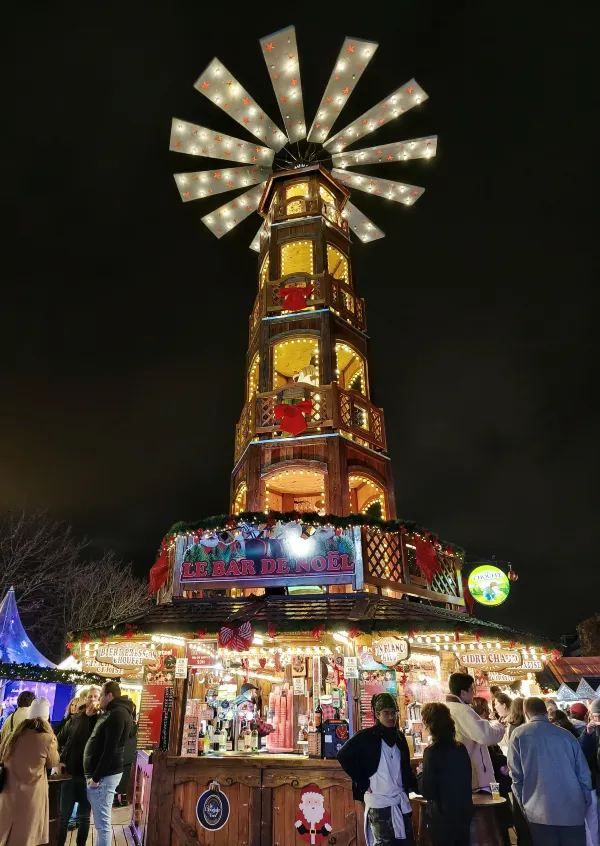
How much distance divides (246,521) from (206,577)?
1.44 m

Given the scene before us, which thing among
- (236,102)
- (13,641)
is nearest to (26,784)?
(13,641)

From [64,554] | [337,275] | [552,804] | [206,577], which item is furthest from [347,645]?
[64,554]

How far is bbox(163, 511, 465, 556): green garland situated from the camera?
1187cm

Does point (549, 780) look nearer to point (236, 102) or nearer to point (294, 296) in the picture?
point (294, 296)

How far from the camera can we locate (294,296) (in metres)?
18.0

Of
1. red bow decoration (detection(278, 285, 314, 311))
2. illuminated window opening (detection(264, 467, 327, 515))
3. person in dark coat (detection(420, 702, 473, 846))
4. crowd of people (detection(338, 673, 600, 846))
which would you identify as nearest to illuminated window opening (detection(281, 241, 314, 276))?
red bow decoration (detection(278, 285, 314, 311))

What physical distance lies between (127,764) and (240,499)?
9.56 metres

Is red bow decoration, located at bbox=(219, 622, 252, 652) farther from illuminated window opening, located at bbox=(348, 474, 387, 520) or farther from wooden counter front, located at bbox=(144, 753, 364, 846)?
illuminated window opening, located at bbox=(348, 474, 387, 520)

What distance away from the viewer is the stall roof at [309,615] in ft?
31.9

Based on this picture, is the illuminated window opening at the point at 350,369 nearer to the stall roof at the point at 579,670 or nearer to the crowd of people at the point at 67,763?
the crowd of people at the point at 67,763

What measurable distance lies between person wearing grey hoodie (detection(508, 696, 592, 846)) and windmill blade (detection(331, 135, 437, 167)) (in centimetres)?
2207

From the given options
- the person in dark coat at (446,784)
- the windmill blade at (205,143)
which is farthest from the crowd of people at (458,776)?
the windmill blade at (205,143)

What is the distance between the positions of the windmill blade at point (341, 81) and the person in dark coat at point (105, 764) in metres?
22.2

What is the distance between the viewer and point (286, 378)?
65.1ft
